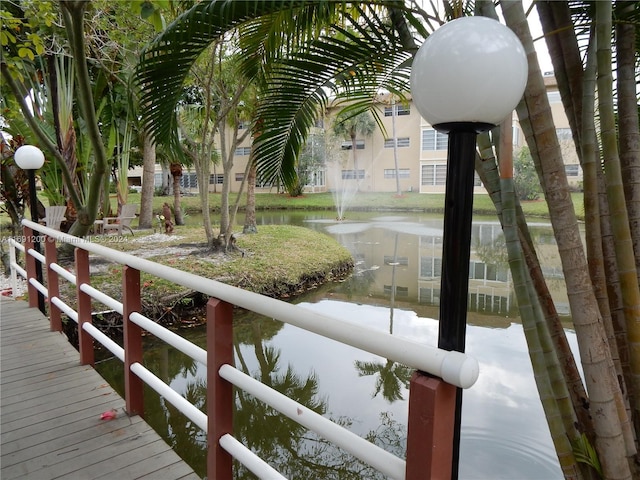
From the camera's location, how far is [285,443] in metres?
3.40

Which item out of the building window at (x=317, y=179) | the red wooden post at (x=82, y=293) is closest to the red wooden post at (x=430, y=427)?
the red wooden post at (x=82, y=293)

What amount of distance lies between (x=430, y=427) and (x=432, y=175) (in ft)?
80.4

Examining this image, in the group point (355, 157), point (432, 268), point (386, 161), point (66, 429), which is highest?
point (355, 157)

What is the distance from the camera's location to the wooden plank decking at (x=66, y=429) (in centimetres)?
177

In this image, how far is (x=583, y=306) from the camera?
180cm

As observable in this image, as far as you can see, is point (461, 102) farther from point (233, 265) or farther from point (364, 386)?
point (233, 265)

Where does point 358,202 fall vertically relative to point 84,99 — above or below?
below

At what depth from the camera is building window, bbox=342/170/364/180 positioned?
28375 millimetres

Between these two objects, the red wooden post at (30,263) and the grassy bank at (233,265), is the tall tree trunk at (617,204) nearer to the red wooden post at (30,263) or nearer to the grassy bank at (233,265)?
the red wooden post at (30,263)

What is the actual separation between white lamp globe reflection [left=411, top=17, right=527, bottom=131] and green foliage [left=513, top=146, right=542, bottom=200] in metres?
18.1

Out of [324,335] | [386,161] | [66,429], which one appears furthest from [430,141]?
[324,335]

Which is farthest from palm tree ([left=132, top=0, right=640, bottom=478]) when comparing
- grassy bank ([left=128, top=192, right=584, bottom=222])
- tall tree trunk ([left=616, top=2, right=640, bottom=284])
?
grassy bank ([left=128, top=192, right=584, bottom=222])

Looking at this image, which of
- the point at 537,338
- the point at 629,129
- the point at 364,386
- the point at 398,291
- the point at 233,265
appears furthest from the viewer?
the point at 398,291

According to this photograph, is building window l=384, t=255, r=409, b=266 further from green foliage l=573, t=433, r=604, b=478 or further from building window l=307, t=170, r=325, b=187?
building window l=307, t=170, r=325, b=187
